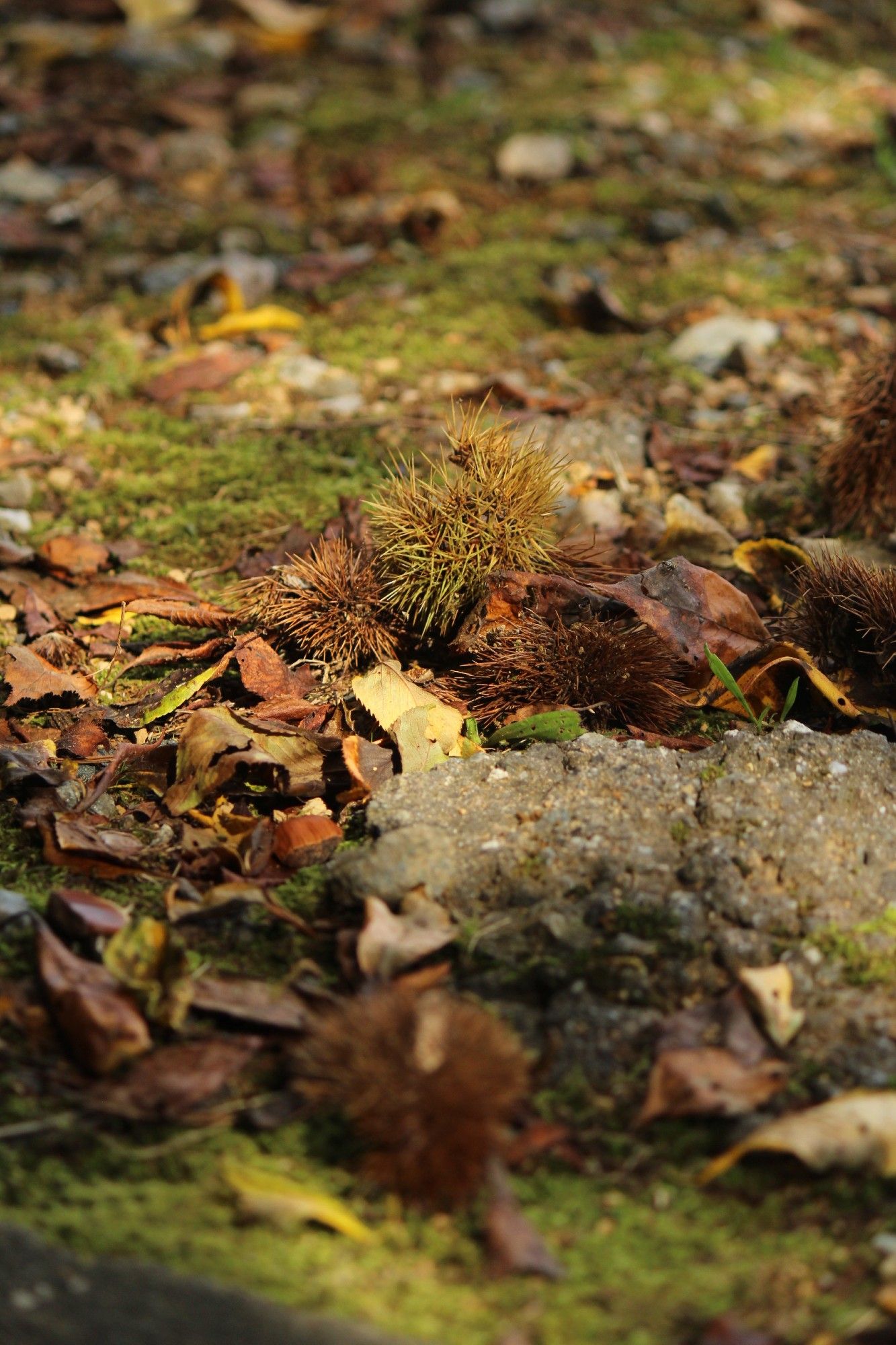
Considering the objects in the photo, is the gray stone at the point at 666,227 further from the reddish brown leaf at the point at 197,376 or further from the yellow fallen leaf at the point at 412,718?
the yellow fallen leaf at the point at 412,718

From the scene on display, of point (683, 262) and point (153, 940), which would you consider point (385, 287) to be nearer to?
point (683, 262)

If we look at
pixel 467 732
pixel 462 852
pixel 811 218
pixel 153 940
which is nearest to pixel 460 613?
pixel 467 732

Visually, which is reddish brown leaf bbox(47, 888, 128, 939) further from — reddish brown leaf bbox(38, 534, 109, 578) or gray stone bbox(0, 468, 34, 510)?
gray stone bbox(0, 468, 34, 510)

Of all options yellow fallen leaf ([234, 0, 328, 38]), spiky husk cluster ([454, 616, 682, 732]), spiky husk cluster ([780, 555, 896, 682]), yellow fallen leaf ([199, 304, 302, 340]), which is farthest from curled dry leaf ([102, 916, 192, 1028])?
yellow fallen leaf ([234, 0, 328, 38])

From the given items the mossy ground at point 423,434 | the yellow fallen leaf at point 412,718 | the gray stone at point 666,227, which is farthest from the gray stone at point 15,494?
the gray stone at point 666,227

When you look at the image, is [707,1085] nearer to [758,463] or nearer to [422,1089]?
[422,1089]
